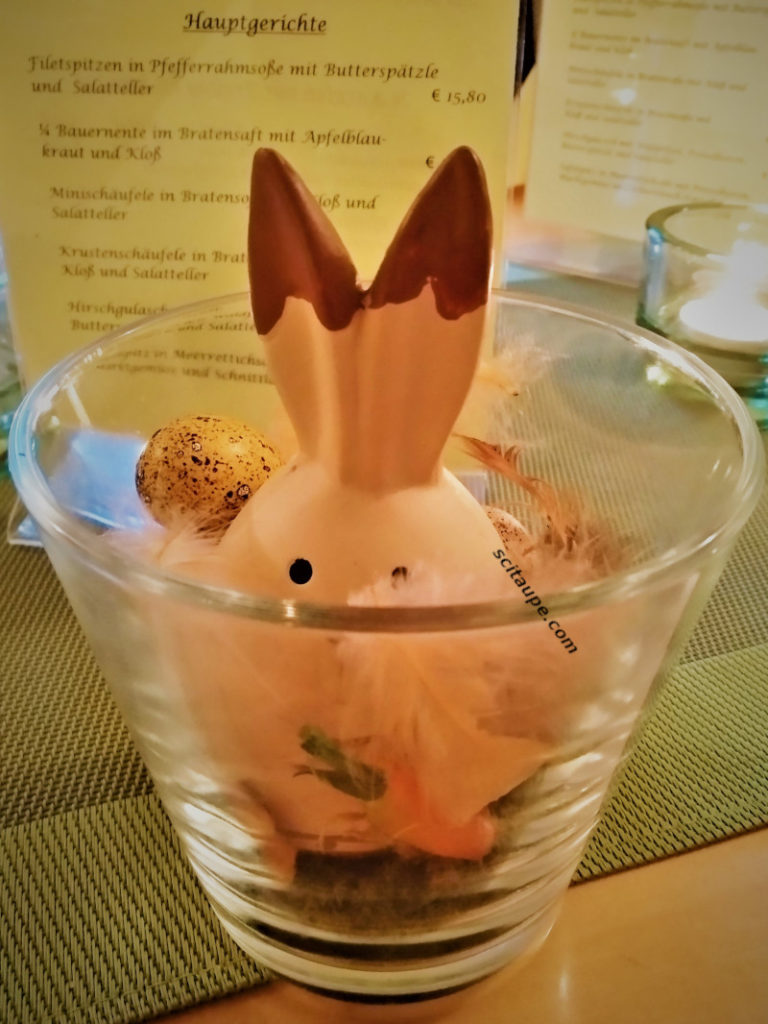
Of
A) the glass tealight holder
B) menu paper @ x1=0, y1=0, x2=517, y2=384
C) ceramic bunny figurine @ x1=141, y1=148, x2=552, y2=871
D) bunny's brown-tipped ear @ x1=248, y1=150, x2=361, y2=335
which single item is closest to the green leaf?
ceramic bunny figurine @ x1=141, y1=148, x2=552, y2=871

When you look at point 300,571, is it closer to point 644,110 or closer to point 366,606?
point 366,606

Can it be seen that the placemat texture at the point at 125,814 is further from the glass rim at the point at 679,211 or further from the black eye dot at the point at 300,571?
the glass rim at the point at 679,211

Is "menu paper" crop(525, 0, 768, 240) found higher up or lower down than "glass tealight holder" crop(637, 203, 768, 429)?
higher up

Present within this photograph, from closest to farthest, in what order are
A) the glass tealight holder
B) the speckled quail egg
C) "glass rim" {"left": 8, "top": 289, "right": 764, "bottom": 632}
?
1. "glass rim" {"left": 8, "top": 289, "right": 764, "bottom": 632}
2. the speckled quail egg
3. the glass tealight holder

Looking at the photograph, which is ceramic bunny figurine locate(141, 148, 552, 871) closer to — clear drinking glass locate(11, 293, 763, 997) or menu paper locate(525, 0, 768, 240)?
clear drinking glass locate(11, 293, 763, 997)

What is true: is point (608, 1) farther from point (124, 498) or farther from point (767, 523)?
point (124, 498)

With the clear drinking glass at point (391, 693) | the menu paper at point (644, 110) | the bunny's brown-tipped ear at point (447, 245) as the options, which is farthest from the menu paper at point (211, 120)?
the menu paper at point (644, 110)

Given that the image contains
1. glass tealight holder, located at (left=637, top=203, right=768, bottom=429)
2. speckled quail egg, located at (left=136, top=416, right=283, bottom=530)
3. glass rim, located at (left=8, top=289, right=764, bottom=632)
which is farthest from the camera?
glass tealight holder, located at (left=637, top=203, right=768, bottom=429)
